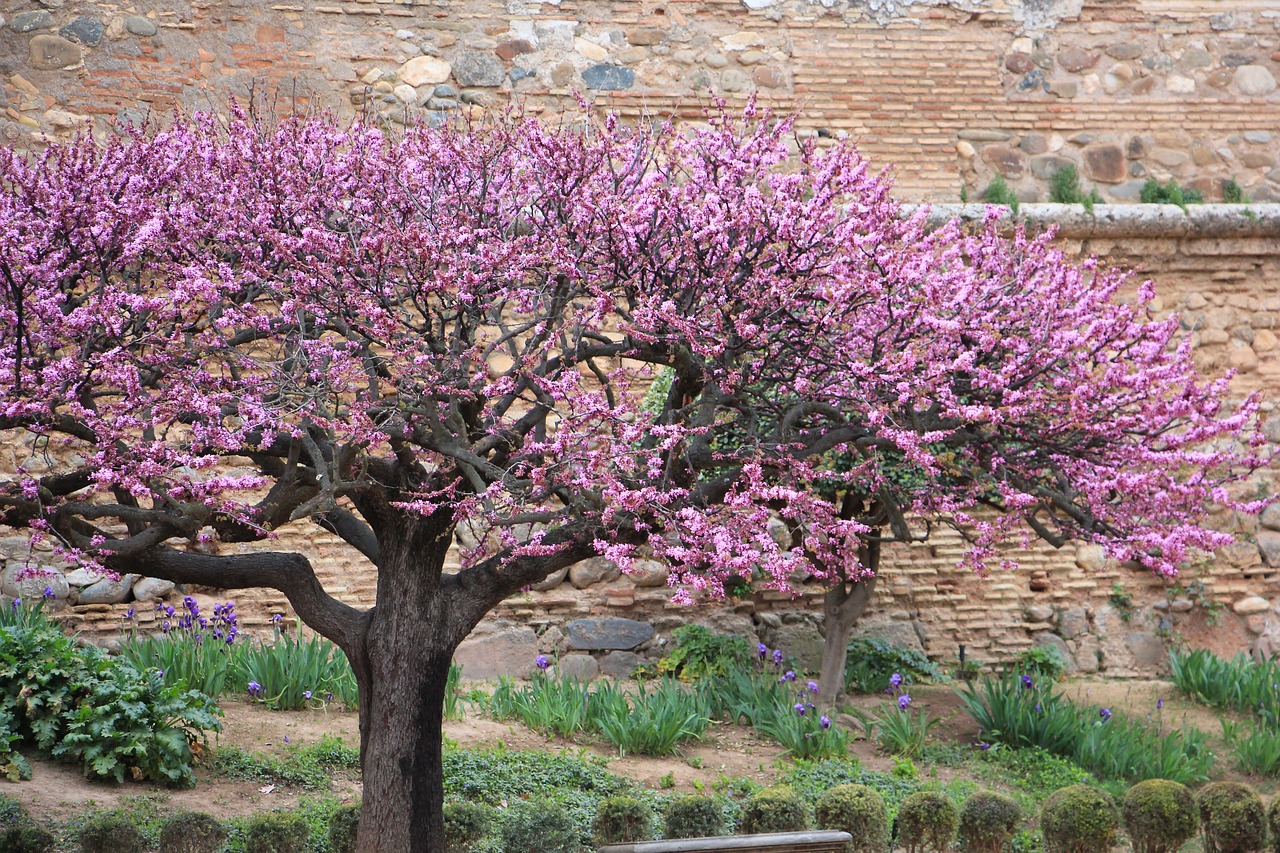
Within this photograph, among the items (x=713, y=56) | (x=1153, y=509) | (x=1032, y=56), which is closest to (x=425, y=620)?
(x=1153, y=509)

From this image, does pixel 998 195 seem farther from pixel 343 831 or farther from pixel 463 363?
pixel 343 831

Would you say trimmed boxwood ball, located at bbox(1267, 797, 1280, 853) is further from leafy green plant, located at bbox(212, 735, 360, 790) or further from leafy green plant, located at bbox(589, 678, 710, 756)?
leafy green plant, located at bbox(212, 735, 360, 790)

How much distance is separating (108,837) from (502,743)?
265cm

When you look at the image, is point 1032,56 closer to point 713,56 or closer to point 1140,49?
point 1140,49

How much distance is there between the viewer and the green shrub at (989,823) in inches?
226

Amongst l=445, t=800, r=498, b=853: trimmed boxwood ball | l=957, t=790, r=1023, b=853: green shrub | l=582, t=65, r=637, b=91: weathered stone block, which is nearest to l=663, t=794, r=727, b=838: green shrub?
l=445, t=800, r=498, b=853: trimmed boxwood ball

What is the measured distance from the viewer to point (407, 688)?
5.32 metres

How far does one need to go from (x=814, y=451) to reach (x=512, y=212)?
1.73 m

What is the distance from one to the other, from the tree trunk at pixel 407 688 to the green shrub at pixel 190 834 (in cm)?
61

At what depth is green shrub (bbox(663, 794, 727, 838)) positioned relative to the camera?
563 cm

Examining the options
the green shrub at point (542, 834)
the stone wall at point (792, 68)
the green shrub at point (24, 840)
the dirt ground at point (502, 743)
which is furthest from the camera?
the stone wall at point (792, 68)

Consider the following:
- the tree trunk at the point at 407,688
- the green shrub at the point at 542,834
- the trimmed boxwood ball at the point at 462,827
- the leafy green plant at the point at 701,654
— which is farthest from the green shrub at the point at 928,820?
the leafy green plant at the point at 701,654

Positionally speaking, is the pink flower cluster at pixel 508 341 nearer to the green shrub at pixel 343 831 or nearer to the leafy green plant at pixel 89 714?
the green shrub at pixel 343 831

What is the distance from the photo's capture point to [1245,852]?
586 centimetres
